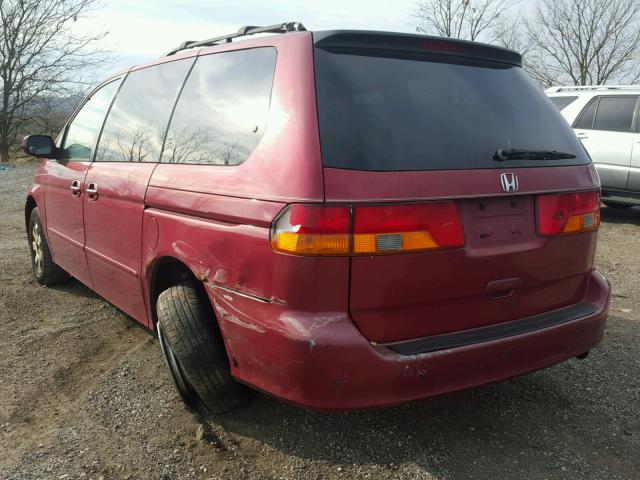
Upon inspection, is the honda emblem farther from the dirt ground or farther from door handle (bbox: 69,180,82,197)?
door handle (bbox: 69,180,82,197)

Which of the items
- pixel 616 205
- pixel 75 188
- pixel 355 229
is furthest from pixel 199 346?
pixel 616 205

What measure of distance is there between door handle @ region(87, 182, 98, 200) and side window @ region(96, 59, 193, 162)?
0.17 metres

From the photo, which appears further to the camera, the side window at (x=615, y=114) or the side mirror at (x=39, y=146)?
the side window at (x=615, y=114)

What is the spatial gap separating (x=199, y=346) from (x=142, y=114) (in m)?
1.47

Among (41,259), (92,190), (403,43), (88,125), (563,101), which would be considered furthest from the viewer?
(563,101)

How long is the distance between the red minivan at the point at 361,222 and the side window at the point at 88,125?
1.07 m

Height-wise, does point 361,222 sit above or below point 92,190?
above

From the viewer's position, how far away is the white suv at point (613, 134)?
26.0 ft

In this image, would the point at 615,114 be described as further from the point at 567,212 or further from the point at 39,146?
the point at 39,146

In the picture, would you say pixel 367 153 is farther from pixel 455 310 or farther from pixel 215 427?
pixel 215 427

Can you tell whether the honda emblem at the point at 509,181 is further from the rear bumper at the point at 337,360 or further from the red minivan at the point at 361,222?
the rear bumper at the point at 337,360

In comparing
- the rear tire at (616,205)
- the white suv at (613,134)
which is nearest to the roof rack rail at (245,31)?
the white suv at (613,134)

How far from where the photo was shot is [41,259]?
4.88m

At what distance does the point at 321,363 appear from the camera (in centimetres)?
201
